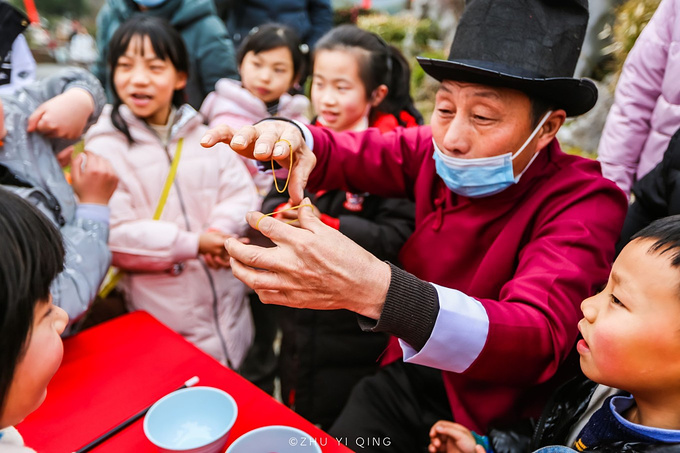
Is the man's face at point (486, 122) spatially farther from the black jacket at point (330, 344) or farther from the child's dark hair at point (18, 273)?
the child's dark hair at point (18, 273)

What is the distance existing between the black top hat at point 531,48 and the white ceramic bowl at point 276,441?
1189mm

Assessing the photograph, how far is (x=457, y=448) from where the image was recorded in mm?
1477

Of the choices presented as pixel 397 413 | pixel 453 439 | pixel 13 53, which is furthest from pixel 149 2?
pixel 453 439

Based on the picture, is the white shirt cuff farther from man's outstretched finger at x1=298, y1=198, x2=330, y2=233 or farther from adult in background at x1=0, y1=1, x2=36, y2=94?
adult in background at x1=0, y1=1, x2=36, y2=94

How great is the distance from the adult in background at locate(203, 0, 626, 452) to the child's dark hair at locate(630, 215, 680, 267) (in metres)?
0.26

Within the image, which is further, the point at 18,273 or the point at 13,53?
the point at 13,53

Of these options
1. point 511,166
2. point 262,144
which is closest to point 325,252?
point 262,144

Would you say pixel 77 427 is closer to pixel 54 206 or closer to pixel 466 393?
pixel 54 206

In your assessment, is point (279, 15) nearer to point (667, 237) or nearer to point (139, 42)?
point (139, 42)

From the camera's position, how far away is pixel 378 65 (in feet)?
8.51

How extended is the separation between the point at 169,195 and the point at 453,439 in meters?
1.77

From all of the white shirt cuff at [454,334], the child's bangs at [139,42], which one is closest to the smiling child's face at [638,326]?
the white shirt cuff at [454,334]

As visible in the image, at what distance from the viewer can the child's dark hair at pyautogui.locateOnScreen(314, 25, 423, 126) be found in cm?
255

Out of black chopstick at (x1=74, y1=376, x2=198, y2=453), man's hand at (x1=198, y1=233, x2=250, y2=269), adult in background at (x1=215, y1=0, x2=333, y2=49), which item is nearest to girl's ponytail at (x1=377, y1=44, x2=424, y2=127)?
man's hand at (x1=198, y1=233, x2=250, y2=269)
